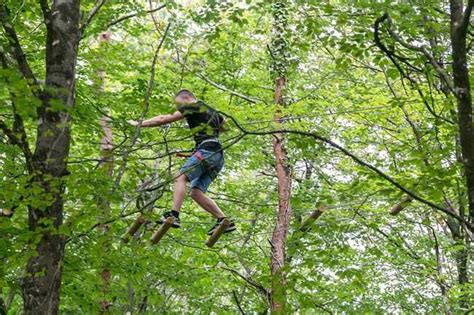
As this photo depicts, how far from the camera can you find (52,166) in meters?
4.37

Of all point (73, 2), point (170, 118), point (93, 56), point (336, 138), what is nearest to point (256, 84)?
point (336, 138)

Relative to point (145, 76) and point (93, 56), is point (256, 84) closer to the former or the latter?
point (145, 76)

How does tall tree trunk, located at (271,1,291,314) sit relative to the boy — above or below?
above

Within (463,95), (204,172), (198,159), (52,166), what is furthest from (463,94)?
(204,172)

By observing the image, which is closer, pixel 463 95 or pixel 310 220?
pixel 463 95

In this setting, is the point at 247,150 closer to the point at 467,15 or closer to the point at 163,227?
the point at 163,227

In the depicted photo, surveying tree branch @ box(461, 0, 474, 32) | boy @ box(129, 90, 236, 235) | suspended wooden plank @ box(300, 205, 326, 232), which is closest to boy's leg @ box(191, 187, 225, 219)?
boy @ box(129, 90, 236, 235)

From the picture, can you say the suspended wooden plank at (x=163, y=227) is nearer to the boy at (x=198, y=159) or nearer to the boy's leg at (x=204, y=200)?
the boy at (x=198, y=159)

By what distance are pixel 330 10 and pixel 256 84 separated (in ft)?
18.8

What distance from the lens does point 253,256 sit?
12.3 meters

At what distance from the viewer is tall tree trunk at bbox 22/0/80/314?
417cm

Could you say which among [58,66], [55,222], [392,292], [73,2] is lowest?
[55,222]

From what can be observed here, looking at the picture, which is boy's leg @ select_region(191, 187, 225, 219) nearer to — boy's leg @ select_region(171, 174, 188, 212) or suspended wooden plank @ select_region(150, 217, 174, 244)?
boy's leg @ select_region(171, 174, 188, 212)

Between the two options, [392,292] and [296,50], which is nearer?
[296,50]
